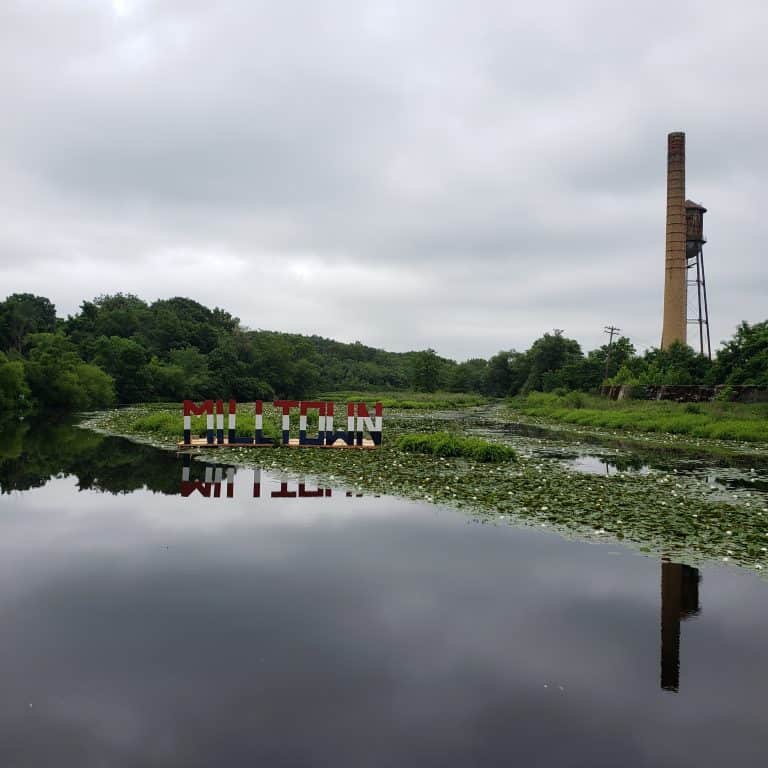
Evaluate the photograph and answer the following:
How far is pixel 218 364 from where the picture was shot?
86.9 metres

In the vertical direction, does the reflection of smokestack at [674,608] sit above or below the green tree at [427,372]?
below

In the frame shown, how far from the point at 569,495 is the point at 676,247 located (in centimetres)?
4710

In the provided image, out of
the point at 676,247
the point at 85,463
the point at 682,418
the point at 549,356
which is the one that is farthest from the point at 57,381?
the point at 549,356

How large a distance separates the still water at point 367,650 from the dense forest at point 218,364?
36588 millimetres

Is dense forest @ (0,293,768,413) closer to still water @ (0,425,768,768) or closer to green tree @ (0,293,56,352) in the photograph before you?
green tree @ (0,293,56,352)

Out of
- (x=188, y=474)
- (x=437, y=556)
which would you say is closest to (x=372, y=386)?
(x=188, y=474)

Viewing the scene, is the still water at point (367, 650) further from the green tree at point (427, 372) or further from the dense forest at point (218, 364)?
the green tree at point (427, 372)

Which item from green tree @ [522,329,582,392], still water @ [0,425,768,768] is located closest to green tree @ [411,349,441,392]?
green tree @ [522,329,582,392]

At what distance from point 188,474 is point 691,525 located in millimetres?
12477

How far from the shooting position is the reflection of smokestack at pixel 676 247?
53.4 m

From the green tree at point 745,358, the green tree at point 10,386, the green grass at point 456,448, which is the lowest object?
the green grass at point 456,448

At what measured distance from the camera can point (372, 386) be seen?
115312 millimetres

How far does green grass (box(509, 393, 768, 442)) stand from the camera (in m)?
30.9

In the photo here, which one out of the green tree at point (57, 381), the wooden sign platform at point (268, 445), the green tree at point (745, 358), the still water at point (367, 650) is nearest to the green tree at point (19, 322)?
the green tree at point (57, 381)
